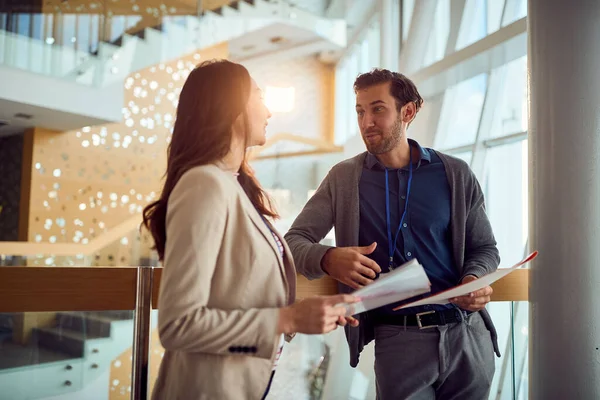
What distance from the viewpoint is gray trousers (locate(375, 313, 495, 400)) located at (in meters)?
1.85

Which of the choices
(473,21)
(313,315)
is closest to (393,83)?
(313,315)

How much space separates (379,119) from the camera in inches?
81.2

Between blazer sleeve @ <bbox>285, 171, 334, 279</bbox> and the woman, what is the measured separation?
0.42 metres

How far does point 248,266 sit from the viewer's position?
Answer: 123 centimetres

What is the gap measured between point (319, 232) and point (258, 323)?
86 cm

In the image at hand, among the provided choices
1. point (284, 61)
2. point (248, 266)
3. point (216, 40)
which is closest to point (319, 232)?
point (248, 266)

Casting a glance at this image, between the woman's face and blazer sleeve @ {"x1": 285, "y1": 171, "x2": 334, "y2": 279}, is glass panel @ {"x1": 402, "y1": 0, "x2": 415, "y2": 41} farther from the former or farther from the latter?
the woman's face

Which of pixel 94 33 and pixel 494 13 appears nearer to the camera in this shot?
pixel 494 13

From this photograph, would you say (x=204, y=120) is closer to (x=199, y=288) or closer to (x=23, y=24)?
(x=199, y=288)

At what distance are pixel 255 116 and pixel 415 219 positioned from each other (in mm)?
818

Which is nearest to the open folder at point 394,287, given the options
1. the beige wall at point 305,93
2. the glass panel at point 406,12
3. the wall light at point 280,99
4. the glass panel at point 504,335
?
the glass panel at point 504,335

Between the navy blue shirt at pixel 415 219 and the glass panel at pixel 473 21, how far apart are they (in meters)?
4.11

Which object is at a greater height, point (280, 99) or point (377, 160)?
point (280, 99)

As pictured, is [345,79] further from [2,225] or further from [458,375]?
[458,375]
